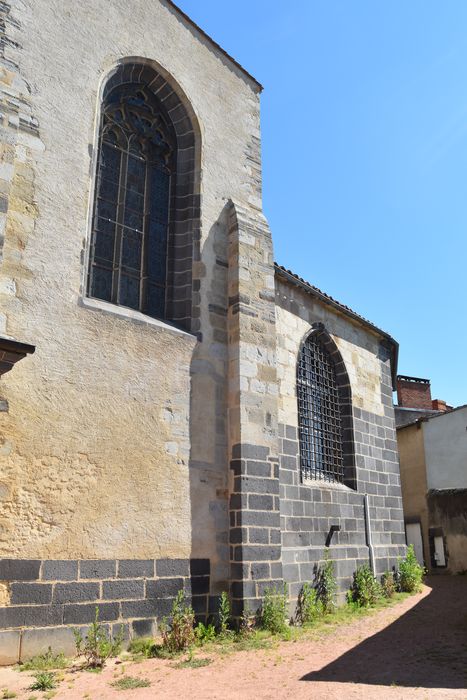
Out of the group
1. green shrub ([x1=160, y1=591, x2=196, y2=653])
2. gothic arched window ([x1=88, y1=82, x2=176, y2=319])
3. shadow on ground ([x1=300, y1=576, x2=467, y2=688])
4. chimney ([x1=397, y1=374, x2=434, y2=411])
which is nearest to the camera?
shadow on ground ([x1=300, y1=576, x2=467, y2=688])

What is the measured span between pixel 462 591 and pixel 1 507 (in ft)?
26.6

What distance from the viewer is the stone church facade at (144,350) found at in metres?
5.51

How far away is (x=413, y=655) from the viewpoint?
563cm

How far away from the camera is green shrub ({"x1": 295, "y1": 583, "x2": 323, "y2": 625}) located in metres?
7.32

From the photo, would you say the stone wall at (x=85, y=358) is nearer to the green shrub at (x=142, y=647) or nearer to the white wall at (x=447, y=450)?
the green shrub at (x=142, y=647)

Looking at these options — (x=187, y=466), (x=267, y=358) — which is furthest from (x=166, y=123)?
(x=187, y=466)

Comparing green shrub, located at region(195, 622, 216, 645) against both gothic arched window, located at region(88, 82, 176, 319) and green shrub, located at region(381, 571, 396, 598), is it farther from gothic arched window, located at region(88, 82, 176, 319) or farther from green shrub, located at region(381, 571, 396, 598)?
green shrub, located at region(381, 571, 396, 598)

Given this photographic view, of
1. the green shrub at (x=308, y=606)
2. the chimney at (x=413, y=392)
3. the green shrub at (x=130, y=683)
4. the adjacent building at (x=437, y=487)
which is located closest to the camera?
the green shrub at (x=130, y=683)

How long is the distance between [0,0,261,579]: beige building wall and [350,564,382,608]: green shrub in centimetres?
278

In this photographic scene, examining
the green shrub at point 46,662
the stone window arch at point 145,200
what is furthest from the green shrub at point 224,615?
the stone window arch at point 145,200

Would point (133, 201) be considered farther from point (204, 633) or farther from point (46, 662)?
point (46, 662)

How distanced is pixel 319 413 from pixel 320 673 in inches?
185

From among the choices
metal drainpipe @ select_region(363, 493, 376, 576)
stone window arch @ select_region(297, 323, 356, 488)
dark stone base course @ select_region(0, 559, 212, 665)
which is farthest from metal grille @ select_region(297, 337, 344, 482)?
dark stone base course @ select_region(0, 559, 212, 665)

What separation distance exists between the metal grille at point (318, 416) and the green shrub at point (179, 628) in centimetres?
299
